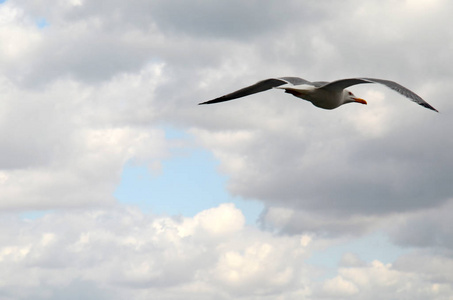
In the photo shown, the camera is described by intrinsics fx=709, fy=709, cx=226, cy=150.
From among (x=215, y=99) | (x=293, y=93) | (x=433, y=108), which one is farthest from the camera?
(x=215, y=99)

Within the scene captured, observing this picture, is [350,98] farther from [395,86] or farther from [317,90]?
[395,86]

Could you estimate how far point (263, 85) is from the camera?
38281 mm

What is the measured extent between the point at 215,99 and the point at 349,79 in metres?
9.35

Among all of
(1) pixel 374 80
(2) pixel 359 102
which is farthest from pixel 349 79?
(2) pixel 359 102

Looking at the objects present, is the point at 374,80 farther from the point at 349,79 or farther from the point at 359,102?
the point at 359,102

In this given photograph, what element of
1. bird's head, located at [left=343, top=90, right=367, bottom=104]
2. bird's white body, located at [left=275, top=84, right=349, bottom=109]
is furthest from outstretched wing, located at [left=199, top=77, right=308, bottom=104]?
bird's head, located at [left=343, top=90, right=367, bottom=104]

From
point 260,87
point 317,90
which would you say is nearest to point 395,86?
point 317,90

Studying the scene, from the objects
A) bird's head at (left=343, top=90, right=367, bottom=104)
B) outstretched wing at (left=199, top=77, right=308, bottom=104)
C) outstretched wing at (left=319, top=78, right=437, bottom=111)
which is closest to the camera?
outstretched wing at (left=319, top=78, right=437, bottom=111)

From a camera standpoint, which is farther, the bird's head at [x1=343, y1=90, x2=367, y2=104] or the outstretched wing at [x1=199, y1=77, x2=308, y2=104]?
the bird's head at [x1=343, y1=90, x2=367, y2=104]

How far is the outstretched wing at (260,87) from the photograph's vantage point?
3774cm

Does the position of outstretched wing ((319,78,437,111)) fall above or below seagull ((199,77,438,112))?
below

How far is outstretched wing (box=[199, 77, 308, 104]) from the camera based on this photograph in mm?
37741

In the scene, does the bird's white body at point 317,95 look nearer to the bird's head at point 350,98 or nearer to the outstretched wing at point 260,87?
the outstretched wing at point 260,87

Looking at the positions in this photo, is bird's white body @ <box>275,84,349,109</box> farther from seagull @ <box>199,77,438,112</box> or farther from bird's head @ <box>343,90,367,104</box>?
bird's head @ <box>343,90,367,104</box>
